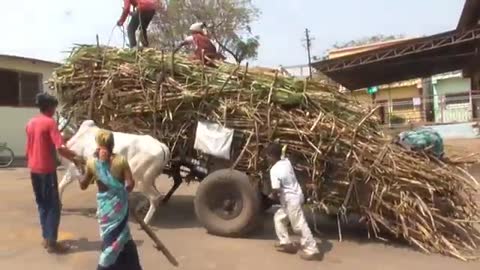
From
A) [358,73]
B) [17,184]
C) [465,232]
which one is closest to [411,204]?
[465,232]

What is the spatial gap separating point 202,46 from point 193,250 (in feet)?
10.2

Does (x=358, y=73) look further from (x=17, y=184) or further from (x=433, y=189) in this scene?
(x=433, y=189)

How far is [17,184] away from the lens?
1388cm

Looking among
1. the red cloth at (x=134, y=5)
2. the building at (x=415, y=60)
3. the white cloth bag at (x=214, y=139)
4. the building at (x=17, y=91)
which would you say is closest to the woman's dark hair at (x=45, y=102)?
the white cloth bag at (x=214, y=139)

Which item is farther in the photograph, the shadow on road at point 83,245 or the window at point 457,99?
the window at point 457,99

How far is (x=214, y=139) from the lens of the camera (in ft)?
28.5

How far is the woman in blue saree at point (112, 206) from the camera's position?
5.79 meters

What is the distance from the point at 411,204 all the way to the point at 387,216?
36 cm

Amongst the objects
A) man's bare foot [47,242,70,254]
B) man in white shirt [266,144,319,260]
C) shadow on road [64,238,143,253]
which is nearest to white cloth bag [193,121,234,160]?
man in white shirt [266,144,319,260]

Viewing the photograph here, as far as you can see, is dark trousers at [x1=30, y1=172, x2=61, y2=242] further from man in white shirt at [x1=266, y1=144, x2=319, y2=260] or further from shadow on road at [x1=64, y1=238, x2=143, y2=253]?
man in white shirt at [x1=266, y1=144, x2=319, y2=260]

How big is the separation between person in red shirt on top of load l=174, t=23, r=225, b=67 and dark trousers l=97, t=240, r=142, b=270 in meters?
3.93

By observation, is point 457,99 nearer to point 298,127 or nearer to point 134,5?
point 134,5

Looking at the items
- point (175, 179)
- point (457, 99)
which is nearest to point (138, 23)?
point (175, 179)

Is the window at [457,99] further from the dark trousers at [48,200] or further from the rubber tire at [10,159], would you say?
the dark trousers at [48,200]
